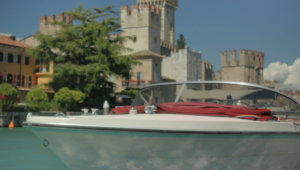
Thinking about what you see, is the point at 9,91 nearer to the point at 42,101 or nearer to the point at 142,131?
the point at 42,101

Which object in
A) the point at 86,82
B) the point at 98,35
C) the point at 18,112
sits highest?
the point at 98,35

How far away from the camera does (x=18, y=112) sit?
1041 inches

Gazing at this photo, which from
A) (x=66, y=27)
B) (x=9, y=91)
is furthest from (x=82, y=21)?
(x=9, y=91)

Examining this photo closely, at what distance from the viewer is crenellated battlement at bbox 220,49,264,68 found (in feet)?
251

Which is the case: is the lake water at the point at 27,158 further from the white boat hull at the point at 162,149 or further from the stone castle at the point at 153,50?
the stone castle at the point at 153,50

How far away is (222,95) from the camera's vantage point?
6000 mm

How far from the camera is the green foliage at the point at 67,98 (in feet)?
97.3

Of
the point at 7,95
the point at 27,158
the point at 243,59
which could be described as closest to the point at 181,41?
the point at 243,59

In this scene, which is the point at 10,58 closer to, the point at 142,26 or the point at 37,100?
the point at 37,100

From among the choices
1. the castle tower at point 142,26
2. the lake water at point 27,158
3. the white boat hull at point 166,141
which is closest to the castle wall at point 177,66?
the castle tower at point 142,26

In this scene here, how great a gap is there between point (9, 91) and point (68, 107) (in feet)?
16.8

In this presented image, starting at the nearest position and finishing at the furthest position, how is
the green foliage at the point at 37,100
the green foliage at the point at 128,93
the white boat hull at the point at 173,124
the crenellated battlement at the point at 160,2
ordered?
the white boat hull at the point at 173,124 < the green foliage at the point at 37,100 < the green foliage at the point at 128,93 < the crenellated battlement at the point at 160,2

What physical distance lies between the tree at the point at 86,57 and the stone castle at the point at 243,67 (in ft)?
150

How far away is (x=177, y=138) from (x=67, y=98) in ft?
83.8
